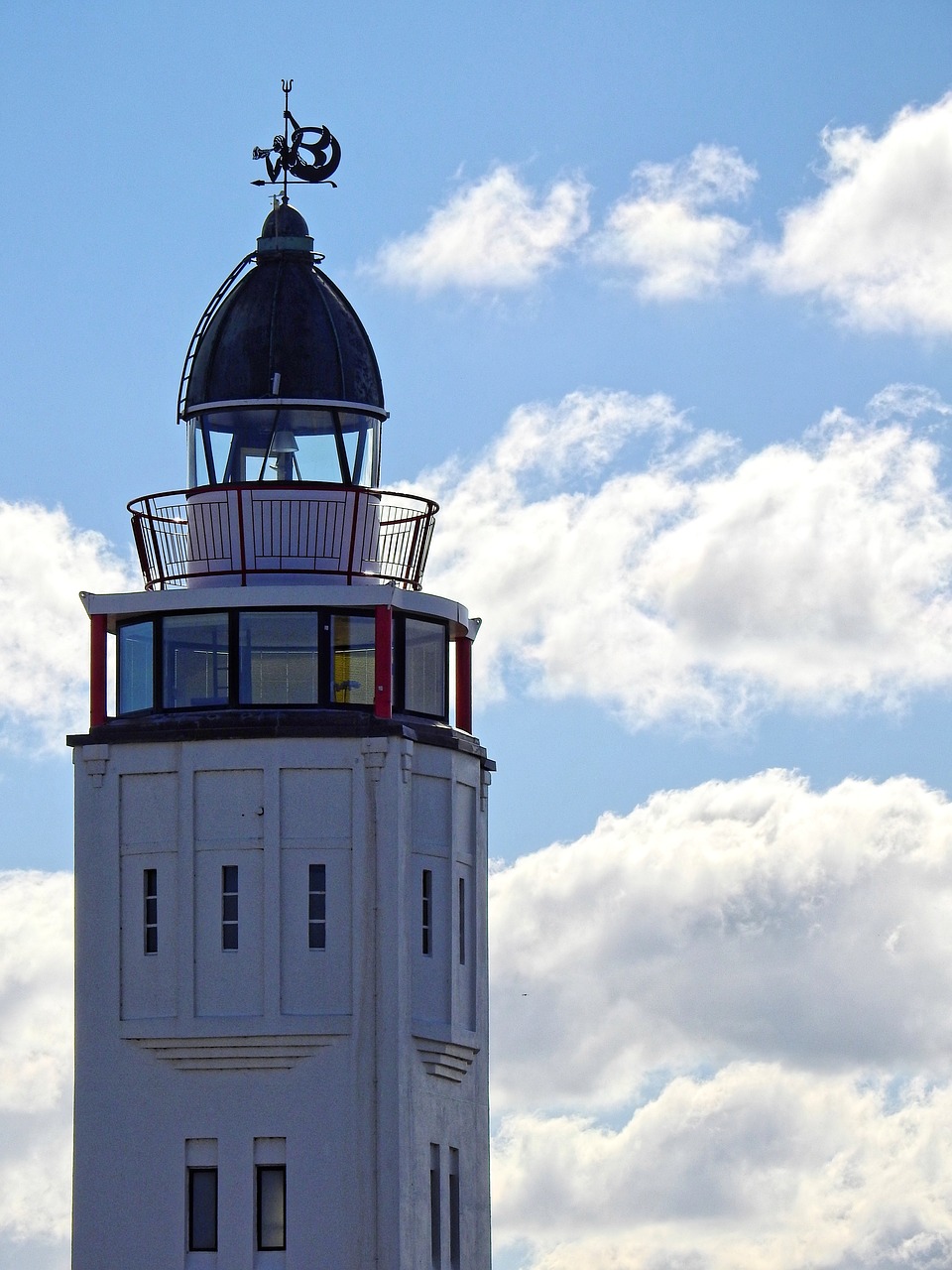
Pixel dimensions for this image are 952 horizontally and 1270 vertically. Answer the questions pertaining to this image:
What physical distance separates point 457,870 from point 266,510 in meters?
7.95

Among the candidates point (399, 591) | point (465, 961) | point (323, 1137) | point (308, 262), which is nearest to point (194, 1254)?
point (323, 1137)

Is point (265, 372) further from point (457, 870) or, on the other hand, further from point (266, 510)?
point (457, 870)

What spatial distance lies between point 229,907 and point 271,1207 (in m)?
5.67

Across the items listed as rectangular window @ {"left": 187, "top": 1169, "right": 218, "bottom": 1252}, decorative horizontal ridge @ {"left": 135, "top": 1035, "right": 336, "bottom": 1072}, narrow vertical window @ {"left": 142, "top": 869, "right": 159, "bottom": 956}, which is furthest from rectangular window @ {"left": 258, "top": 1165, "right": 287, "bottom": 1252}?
narrow vertical window @ {"left": 142, "top": 869, "right": 159, "bottom": 956}

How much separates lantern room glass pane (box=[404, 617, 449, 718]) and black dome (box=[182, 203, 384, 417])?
4.76 m

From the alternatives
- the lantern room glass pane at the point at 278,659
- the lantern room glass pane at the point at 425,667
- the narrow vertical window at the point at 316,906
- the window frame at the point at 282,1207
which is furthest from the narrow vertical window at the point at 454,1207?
the lantern room glass pane at the point at 278,659

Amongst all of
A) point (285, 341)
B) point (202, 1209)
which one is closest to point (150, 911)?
point (202, 1209)

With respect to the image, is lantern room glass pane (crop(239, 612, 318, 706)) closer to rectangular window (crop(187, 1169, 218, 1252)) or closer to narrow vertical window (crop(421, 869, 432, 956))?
narrow vertical window (crop(421, 869, 432, 956))

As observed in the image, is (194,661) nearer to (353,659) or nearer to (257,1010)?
(353,659)

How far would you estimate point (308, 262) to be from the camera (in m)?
72.5

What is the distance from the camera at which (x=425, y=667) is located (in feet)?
232

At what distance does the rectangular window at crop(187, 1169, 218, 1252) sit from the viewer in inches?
2638

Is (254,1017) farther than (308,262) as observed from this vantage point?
No

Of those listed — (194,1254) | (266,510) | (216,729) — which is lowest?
(194,1254)
